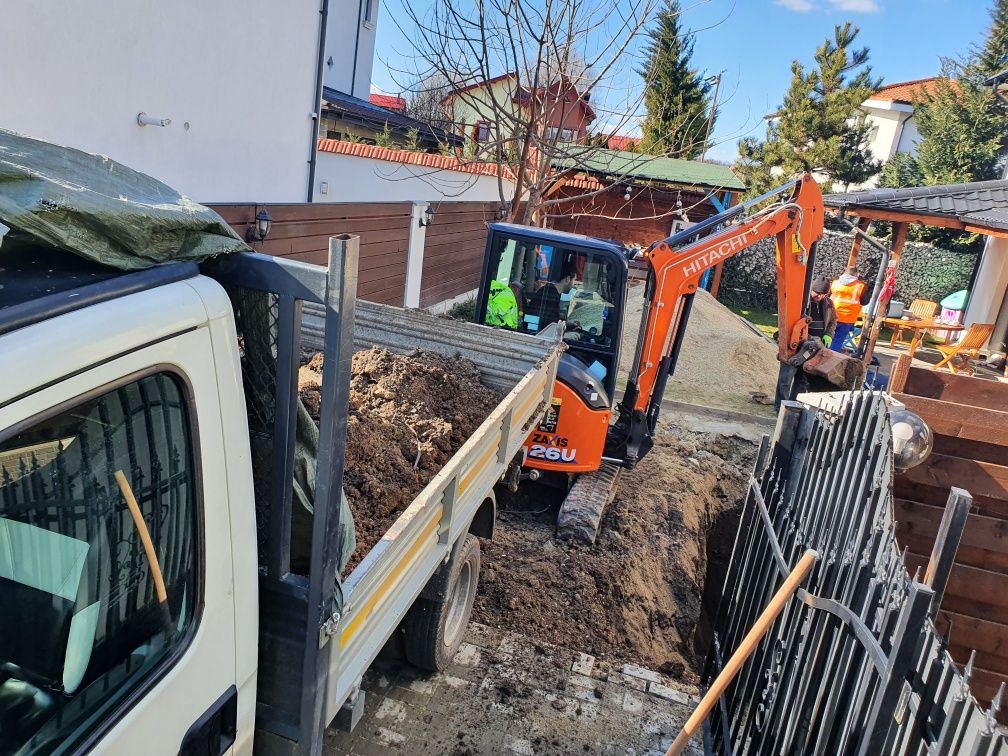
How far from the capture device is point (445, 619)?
399 cm

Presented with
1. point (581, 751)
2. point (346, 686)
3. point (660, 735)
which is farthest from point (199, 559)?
point (660, 735)

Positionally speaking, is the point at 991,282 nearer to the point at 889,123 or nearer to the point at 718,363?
the point at 718,363

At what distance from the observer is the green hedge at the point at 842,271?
2138 cm

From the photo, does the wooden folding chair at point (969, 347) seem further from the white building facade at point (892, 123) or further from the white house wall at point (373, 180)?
the white building facade at point (892, 123)

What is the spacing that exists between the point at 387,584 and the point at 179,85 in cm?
692

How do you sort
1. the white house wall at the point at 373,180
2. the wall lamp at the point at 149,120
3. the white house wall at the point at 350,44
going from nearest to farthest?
the wall lamp at the point at 149,120 < the white house wall at the point at 373,180 < the white house wall at the point at 350,44

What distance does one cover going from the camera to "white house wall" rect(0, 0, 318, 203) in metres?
6.04

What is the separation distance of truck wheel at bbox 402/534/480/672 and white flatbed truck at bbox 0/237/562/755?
5.48 feet

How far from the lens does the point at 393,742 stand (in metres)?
3.68

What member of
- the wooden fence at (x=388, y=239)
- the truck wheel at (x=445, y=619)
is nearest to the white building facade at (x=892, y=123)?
the wooden fence at (x=388, y=239)

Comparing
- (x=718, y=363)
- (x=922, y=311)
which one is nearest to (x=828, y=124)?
(x=922, y=311)

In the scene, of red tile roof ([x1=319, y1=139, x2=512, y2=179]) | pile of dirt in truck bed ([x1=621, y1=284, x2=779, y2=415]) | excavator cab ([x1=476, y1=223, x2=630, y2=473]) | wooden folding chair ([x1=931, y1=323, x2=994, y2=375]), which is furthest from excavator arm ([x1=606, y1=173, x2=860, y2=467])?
red tile roof ([x1=319, y1=139, x2=512, y2=179])

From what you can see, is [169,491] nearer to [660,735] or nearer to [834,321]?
[660,735]

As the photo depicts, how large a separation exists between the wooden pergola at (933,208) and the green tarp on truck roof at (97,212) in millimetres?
11870
